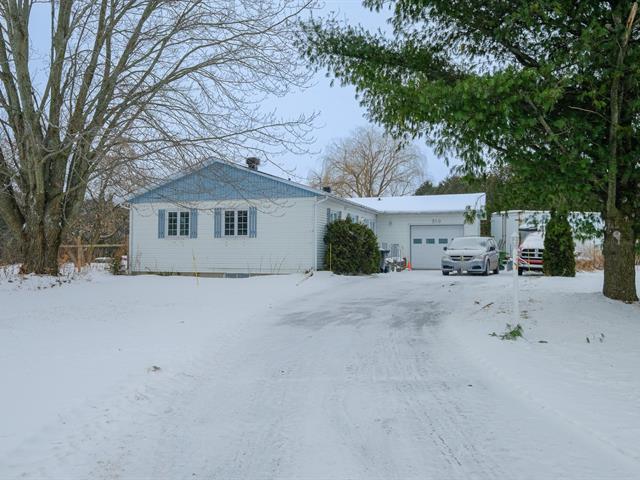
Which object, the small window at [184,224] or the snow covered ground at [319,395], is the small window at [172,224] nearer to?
the small window at [184,224]

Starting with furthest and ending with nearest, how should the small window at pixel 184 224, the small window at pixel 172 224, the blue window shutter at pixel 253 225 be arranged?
the small window at pixel 172 224 < the small window at pixel 184 224 < the blue window shutter at pixel 253 225

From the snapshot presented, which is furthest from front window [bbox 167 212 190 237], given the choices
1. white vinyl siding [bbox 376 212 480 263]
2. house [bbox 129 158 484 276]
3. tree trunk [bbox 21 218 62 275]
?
white vinyl siding [bbox 376 212 480 263]

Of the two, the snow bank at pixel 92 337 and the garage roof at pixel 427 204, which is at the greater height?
the garage roof at pixel 427 204

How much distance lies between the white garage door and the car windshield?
16.0 ft

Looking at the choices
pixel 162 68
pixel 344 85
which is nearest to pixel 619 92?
pixel 344 85

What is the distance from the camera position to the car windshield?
71.4ft

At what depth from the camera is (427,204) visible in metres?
29.2

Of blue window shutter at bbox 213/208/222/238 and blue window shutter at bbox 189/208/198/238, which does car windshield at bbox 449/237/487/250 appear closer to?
blue window shutter at bbox 213/208/222/238

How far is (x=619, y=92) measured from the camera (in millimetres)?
8766

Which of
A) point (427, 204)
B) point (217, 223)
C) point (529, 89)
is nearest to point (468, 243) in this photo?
point (427, 204)

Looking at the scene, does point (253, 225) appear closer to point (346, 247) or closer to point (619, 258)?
point (346, 247)

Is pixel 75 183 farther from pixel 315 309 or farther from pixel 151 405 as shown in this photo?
pixel 151 405

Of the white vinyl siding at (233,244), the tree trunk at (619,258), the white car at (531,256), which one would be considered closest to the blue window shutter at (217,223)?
the white vinyl siding at (233,244)

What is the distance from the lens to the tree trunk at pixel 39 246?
1473 cm
